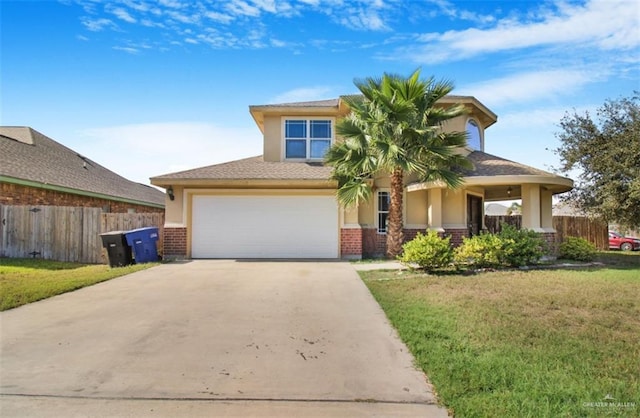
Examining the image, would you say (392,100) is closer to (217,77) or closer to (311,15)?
(311,15)

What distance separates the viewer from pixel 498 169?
42.8 ft

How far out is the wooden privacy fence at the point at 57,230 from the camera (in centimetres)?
1250

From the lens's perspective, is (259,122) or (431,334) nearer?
(431,334)

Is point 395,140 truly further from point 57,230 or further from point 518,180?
point 57,230

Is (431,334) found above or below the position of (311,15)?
below

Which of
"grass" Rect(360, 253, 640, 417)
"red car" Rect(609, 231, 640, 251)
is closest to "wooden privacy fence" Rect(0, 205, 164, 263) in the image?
"grass" Rect(360, 253, 640, 417)

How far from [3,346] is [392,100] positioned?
10.4 meters

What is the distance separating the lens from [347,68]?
13.4m

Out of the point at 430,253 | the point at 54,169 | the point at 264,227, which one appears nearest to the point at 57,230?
the point at 54,169

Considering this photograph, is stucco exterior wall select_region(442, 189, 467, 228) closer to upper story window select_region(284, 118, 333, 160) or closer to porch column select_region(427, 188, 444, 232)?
porch column select_region(427, 188, 444, 232)

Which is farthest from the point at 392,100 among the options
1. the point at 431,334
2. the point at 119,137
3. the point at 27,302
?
the point at 119,137

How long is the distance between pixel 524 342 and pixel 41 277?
10473mm

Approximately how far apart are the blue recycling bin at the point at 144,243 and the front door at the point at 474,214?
11546 mm

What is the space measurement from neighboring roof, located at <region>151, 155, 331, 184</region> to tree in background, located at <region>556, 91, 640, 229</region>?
379 inches
